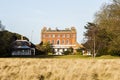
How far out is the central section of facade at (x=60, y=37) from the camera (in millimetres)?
187375

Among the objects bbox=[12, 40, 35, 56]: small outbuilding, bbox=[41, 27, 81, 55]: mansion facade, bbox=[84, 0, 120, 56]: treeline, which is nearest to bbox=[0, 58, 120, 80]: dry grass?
bbox=[84, 0, 120, 56]: treeline

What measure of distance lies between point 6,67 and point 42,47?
133m

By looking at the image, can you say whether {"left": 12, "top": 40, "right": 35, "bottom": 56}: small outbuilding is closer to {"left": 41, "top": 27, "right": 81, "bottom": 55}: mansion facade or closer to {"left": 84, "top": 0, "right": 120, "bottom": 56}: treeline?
{"left": 84, "top": 0, "right": 120, "bottom": 56}: treeline

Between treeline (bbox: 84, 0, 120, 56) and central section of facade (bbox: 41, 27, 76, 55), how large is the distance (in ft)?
269

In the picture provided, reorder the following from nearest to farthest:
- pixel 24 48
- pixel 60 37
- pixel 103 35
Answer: pixel 103 35 < pixel 24 48 < pixel 60 37

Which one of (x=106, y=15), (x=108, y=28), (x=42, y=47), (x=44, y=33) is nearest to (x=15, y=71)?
(x=108, y=28)

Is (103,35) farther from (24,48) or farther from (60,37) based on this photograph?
(60,37)

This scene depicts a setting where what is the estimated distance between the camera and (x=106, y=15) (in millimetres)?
84438

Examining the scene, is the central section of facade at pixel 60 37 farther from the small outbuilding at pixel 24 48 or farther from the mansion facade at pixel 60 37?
the small outbuilding at pixel 24 48

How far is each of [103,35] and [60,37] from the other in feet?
320

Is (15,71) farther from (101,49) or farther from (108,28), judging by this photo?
(101,49)

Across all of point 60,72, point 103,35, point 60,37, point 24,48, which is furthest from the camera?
point 60,37

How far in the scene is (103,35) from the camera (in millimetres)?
94750

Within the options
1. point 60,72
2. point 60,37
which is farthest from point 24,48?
point 60,72
